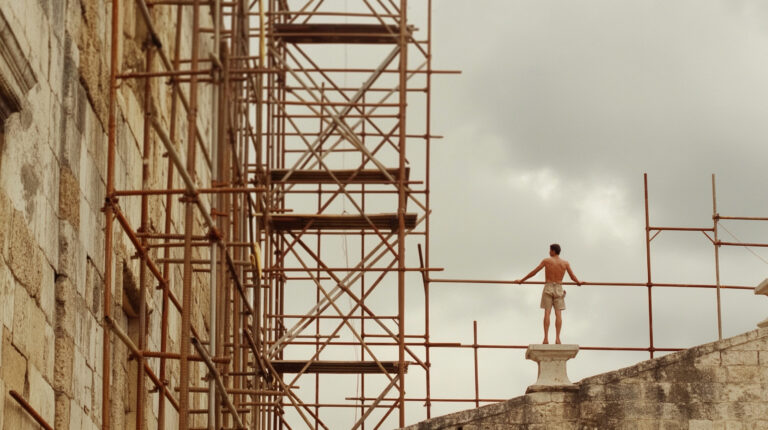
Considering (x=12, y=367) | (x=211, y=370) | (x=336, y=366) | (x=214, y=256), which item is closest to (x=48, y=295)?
(x=12, y=367)

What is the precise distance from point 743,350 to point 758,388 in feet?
1.28

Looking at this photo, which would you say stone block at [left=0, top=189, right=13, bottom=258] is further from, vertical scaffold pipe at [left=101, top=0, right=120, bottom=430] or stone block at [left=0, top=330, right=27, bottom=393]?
vertical scaffold pipe at [left=101, top=0, right=120, bottom=430]

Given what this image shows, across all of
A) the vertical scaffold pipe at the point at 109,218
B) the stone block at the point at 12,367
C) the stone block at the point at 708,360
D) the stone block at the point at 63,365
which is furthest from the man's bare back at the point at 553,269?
the stone block at the point at 12,367

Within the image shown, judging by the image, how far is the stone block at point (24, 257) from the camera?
8.42 m

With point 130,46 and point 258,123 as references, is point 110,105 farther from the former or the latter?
point 258,123

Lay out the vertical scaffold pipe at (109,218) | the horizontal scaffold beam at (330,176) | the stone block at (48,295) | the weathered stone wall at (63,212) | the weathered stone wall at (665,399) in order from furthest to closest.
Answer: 1. the horizontal scaffold beam at (330,176)
2. the weathered stone wall at (665,399)
3. the vertical scaffold pipe at (109,218)
4. the stone block at (48,295)
5. the weathered stone wall at (63,212)

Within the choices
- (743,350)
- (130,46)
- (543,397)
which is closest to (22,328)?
(130,46)

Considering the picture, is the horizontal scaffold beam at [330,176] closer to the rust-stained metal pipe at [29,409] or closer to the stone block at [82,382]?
the stone block at [82,382]

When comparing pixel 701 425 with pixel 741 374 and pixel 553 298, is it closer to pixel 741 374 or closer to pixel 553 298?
pixel 741 374

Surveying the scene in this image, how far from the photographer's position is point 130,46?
12.0 metres

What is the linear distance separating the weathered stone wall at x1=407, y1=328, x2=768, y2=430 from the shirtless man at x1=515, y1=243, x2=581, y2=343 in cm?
70

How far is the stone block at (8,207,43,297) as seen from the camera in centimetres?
842

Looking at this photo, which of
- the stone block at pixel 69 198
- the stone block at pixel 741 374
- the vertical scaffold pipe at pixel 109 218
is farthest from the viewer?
the stone block at pixel 741 374

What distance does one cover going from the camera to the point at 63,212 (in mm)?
9508
